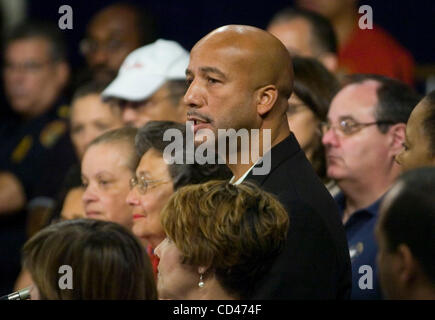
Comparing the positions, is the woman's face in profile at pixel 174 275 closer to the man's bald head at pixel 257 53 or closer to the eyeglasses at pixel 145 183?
the man's bald head at pixel 257 53

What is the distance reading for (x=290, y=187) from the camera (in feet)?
7.17

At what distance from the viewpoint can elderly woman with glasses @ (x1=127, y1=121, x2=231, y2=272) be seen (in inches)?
109

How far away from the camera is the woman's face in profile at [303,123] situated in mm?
3199

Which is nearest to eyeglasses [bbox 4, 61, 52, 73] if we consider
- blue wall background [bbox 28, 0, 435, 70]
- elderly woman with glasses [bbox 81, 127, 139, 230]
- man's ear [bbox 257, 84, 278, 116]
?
blue wall background [bbox 28, 0, 435, 70]

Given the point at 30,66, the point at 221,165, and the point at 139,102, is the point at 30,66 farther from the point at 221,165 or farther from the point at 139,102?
the point at 221,165

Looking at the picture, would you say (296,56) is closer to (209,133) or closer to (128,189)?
(128,189)

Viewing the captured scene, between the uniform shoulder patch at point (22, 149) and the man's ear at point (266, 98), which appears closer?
the man's ear at point (266, 98)

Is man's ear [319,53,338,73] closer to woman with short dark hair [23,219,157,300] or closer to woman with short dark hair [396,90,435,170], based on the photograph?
woman with short dark hair [396,90,435,170]

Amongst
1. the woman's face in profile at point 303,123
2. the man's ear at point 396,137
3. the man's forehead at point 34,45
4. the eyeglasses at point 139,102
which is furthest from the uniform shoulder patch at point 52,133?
the man's ear at point 396,137

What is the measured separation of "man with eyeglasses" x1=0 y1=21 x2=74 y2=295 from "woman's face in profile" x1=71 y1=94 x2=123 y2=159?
0.78ft

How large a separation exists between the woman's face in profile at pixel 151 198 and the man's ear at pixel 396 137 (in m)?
0.77

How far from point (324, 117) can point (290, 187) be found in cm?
111

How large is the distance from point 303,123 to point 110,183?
0.69 m
